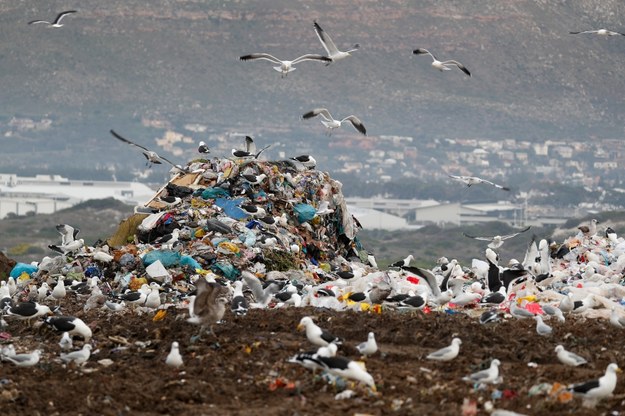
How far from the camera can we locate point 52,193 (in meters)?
87.3

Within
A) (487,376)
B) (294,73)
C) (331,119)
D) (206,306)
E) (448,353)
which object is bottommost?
(294,73)

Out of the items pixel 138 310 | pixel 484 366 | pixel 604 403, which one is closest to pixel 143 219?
pixel 138 310

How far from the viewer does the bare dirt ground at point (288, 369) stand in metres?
9.09

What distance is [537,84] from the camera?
131 metres

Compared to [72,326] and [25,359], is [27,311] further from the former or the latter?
[25,359]

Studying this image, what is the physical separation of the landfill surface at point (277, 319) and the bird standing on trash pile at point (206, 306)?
118 millimetres

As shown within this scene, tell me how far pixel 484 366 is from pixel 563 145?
423ft

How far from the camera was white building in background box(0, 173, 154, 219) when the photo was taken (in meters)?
77.4

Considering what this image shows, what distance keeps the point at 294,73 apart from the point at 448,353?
12592cm

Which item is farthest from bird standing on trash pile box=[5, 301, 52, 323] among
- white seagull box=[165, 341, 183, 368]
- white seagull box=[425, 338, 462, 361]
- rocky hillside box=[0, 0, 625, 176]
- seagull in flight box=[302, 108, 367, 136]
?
rocky hillside box=[0, 0, 625, 176]

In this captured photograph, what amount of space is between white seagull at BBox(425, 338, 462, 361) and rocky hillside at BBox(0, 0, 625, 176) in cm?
11680

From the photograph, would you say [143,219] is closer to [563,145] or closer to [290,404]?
[290,404]

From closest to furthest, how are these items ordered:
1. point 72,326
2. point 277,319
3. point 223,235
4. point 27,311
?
point 72,326 < point 277,319 < point 27,311 < point 223,235

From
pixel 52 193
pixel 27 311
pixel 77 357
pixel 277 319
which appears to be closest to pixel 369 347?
pixel 277 319
